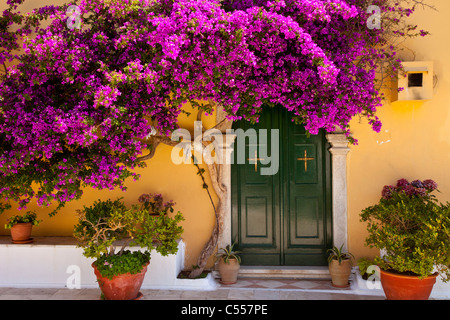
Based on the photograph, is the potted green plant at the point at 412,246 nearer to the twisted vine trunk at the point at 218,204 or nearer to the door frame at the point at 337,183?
the door frame at the point at 337,183

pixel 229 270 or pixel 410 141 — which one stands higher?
pixel 410 141

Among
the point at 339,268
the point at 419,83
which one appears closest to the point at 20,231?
the point at 339,268

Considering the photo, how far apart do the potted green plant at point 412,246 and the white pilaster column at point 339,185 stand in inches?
38.3

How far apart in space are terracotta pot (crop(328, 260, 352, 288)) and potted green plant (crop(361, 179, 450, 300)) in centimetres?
82

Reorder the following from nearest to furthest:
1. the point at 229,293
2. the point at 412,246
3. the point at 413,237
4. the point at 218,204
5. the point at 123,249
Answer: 1. the point at 413,237
2. the point at 412,246
3. the point at 123,249
4. the point at 229,293
5. the point at 218,204

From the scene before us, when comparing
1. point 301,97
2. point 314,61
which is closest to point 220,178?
point 301,97

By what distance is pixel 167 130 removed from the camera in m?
5.13

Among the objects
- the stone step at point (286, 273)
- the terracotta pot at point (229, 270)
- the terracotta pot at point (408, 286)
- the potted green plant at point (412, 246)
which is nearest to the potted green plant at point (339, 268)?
the stone step at point (286, 273)

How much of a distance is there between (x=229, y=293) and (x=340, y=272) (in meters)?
1.47

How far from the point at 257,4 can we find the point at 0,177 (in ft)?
11.4

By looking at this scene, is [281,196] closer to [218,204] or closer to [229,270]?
[218,204]

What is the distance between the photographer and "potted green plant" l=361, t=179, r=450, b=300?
176 inches

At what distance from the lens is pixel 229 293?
5.41 m

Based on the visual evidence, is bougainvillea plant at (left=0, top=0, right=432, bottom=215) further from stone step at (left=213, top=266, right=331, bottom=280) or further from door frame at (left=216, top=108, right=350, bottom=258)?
stone step at (left=213, top=266, right=331, bottom=280)
